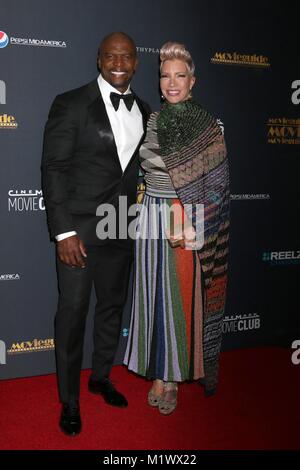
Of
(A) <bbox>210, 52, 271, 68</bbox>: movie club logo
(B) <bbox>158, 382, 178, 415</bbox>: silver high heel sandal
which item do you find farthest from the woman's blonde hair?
(B) <bbox>158, 382, 178, 415</bbox>: silver high heel sandal

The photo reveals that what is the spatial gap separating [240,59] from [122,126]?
4.10 ft

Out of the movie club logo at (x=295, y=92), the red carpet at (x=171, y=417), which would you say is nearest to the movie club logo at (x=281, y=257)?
the red carpet at (x=171, y=417)

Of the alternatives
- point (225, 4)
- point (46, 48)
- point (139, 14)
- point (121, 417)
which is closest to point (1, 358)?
point (121, 417)

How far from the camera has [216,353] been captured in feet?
8.72

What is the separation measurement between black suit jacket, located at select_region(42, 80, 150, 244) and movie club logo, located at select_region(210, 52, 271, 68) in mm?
1061

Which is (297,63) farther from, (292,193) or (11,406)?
(11,406)

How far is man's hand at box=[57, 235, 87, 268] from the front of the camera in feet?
7.77

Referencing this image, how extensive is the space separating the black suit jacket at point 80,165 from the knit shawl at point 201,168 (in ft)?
0.67

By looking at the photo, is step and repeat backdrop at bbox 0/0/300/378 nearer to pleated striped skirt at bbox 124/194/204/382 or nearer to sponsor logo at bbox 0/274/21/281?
sponsor logo at bbox 0/274/21/281

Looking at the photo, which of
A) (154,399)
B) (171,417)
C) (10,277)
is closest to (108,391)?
(154,399)

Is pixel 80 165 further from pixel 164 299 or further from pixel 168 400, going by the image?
pixel 168 400

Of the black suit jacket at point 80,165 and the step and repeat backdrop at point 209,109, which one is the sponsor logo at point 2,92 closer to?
the step and repeat backdrop at point 209,109

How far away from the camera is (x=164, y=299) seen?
2512mm

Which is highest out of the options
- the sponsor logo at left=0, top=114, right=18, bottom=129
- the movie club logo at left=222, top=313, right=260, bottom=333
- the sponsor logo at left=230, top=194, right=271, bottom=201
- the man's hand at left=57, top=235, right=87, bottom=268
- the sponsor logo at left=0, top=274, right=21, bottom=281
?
the sponsor logo at left=0, top=114, right=18, bottom=129
